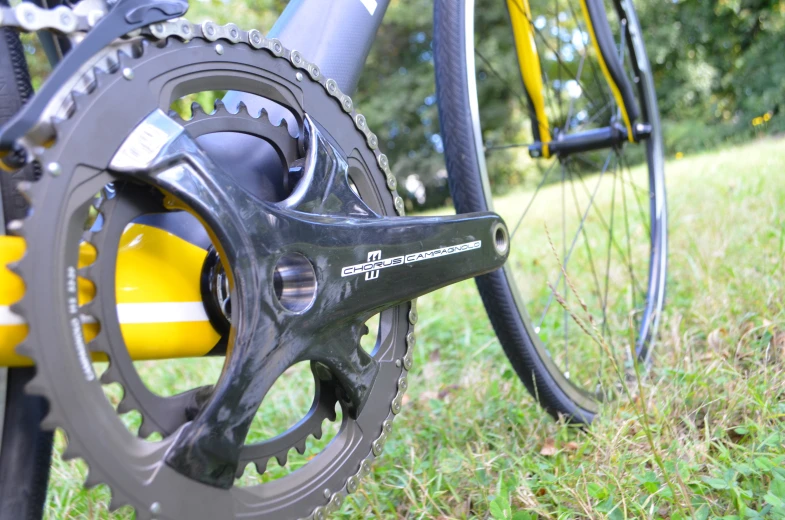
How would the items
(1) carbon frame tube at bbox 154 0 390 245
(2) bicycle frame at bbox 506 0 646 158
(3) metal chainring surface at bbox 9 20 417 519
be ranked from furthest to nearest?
(2) bicycle frame at bbox 506 0 646 158 < (1) carbon frame tube at bbox 154 0 390 245 < (3) metal chainring surface at bbox 9 20 417 519

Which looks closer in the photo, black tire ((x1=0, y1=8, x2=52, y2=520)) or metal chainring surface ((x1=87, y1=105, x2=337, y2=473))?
metal chainring surface ((x1=87, y1=105, x2=337, y2=473))

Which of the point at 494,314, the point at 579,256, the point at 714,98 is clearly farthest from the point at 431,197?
the point at 494,314

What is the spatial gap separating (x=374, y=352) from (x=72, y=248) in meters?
0.46

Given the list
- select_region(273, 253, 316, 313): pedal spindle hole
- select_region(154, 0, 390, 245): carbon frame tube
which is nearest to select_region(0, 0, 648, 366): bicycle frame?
select_region(154, 0, 390, 245): carbon frame tube

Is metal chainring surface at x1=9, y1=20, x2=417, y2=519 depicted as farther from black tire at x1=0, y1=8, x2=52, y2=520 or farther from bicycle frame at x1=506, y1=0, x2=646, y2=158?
bicycle frame at x1=506, y1=0, x2=646, y2=158

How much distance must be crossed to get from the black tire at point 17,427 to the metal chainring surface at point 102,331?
186mm

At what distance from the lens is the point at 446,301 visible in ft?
8.00

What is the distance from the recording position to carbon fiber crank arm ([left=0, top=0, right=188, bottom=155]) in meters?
0.62

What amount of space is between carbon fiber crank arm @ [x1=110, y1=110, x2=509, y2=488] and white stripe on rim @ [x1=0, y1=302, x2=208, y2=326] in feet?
0.26

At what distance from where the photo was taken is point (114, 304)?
0.68 meters

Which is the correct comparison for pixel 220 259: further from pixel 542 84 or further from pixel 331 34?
pixel 542 84

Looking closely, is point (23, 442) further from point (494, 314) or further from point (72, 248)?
point (494, 314)

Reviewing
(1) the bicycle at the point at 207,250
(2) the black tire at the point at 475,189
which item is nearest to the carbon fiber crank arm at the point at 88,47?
(1) the bicycle at the point at 207,250

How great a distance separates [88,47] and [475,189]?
2.16 ft
